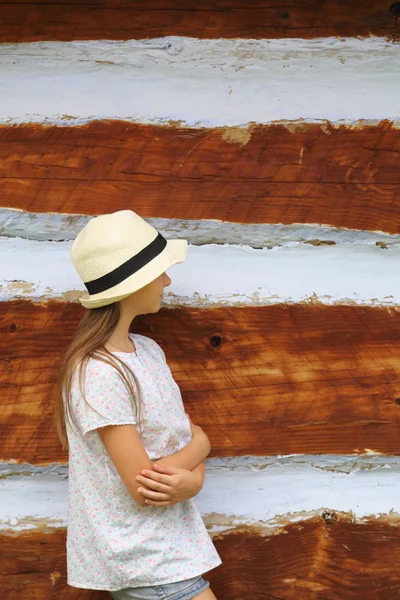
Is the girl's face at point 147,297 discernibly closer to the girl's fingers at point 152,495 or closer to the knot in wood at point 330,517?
the girl's fingers at point 152,495

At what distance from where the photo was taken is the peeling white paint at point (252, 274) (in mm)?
1997

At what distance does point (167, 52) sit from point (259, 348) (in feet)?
2.68

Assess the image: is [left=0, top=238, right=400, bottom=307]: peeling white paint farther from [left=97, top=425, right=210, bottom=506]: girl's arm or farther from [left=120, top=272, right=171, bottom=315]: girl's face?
[left=97, top=425, right=210, bottom=506]: girl's arm

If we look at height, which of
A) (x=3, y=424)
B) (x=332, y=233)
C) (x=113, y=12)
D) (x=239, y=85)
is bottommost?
(x=3, y=424)

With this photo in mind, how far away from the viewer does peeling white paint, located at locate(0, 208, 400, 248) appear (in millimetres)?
1979

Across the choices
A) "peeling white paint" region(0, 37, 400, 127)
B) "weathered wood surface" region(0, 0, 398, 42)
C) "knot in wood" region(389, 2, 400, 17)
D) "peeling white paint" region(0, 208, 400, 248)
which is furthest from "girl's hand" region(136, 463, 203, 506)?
"knot in wood" region(389, 2, 400, 17)

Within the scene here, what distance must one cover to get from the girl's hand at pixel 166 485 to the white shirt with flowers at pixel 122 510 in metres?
0.07

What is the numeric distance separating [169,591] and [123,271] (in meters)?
0.74

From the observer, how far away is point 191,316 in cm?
199

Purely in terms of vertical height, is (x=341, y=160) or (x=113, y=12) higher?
(x=113, y=12)

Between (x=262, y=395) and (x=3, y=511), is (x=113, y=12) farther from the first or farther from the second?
(x=3, y=511)

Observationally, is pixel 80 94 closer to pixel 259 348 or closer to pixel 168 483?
pixel 259 348

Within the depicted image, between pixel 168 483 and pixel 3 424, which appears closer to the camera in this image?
pixel 168 483

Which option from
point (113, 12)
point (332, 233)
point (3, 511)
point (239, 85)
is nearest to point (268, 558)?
point (3, 511)
